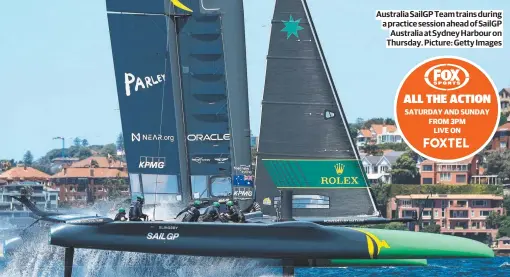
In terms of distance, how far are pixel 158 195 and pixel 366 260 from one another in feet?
21.3

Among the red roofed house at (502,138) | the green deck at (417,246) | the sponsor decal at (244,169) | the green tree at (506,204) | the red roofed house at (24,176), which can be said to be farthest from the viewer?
the red roofed house at (24,176)

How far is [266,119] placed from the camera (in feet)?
99.4

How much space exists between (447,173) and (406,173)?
467 centimetres

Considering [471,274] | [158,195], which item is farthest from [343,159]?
[471,274]

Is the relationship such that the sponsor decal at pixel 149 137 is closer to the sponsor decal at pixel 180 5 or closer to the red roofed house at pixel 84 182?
the sponsor decal at pixel 180 5

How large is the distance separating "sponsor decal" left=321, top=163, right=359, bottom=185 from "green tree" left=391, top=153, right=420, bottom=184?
73295 mm

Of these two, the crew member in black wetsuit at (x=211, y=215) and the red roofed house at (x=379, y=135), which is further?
the red roofed house at (x=379, y=135)

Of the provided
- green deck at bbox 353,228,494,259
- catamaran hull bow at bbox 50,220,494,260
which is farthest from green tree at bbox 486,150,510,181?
catamaran hull bow at bbox 50,220,494,260

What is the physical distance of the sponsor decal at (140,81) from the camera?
33281mm

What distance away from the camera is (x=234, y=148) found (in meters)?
34.6

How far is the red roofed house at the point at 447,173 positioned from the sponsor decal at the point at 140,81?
2657 inches

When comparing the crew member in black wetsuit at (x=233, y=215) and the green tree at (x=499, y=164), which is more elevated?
the green tree at (x=499, y=164)

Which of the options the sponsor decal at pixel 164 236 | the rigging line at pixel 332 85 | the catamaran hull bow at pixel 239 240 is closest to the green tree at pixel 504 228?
the rigging line at pixel 332 85

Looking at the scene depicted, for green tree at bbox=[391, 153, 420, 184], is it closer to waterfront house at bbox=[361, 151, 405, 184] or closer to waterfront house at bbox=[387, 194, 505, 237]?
waterfront house at bbox=[361, 151, 405, 184]
